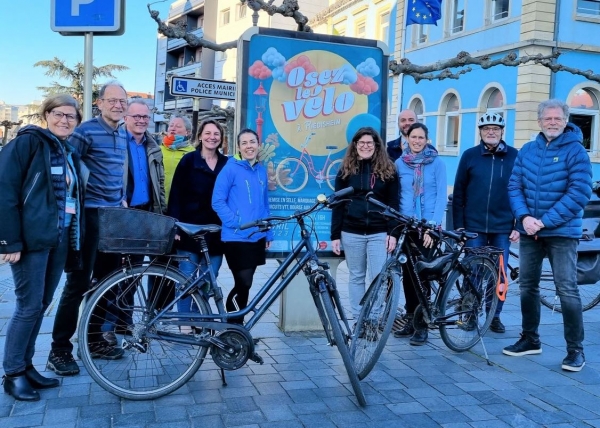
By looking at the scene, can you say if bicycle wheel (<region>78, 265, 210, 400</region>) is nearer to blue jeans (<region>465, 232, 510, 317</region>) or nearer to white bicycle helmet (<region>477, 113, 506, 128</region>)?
blue jeans (<region>465, 232, 510, 317</region>)

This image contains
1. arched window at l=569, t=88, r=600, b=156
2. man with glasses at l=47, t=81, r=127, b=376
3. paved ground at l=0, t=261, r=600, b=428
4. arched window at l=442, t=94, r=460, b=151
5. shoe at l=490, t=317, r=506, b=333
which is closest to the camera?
paved ground at l=0, t=261, r=600, b=428

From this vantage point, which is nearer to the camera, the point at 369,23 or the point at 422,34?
the point at 422,34

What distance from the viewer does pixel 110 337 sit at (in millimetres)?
4379

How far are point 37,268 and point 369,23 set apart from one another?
90.5ft

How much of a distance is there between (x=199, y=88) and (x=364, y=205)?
5259mm

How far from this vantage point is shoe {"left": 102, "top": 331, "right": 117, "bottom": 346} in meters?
4.31

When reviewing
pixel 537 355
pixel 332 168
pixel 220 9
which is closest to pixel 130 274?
pixel 332 168

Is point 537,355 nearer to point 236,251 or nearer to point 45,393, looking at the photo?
point 236,251

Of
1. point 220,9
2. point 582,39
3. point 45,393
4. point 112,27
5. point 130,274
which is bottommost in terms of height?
point 45,393

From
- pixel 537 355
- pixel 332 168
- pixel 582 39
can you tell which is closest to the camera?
pixel 537 355

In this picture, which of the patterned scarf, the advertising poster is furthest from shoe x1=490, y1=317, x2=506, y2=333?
the advertising poster

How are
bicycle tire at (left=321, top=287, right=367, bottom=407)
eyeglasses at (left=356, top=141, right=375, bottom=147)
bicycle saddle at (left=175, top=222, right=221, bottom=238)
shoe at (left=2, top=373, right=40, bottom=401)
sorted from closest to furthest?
shoe at (left=2, top=373, right=40, bottom=401), bicycle tire at (left=321, top=287, right=367, bottom=407), bicycle saddle at (left=175, top=222, right=221, bottom=238), eyeglasses at (left=356, top=141, right=375, bottom=147)

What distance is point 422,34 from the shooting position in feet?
85.5

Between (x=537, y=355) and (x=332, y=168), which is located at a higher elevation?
(x=332, y=168)
